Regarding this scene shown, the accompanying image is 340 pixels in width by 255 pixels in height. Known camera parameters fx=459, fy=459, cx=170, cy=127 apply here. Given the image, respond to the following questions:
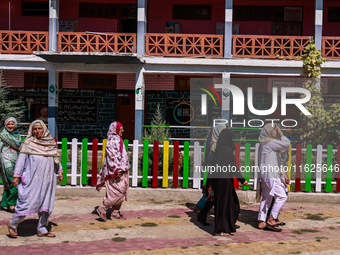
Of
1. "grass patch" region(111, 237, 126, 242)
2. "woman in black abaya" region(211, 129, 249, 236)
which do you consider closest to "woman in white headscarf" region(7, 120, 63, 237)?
"grass patch" region(111, 237, 126, 242)

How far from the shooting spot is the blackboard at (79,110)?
1930 centimetres

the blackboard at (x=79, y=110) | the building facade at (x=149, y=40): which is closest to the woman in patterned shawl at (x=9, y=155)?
the building facade at (x=149, y=40)

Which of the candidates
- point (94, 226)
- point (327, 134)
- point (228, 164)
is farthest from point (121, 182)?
point (327, 134)

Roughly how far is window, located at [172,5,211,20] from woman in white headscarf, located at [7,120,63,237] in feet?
42.1

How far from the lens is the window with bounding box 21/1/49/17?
18734 mm

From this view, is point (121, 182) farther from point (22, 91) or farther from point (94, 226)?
point (22, 91)

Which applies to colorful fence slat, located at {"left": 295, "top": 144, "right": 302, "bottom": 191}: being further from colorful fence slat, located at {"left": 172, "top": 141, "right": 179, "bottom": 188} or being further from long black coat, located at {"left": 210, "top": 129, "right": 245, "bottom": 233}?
long black coat, located at {"left": 210, "top": 129, "right": 245, "bottom": 233}

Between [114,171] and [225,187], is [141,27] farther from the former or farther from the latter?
[225,187]

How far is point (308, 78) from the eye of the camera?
16.0m

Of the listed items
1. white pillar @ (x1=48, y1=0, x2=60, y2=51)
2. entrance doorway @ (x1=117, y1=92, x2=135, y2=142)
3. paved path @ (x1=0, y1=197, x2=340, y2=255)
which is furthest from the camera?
entrance doorway @ (x1=117, y1=92, x2=135, y2=142)

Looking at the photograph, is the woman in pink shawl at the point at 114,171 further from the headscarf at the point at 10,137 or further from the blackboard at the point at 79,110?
the blackboard at the point at 79,110

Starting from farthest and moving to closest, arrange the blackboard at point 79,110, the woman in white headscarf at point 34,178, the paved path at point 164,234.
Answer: the blackboard at point 79,110, the woman in white headscarf at point 34,178, the paved path at point 164,234

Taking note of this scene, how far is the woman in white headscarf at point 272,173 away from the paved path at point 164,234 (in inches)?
13.2

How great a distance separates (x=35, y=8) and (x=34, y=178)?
13.6 metres
